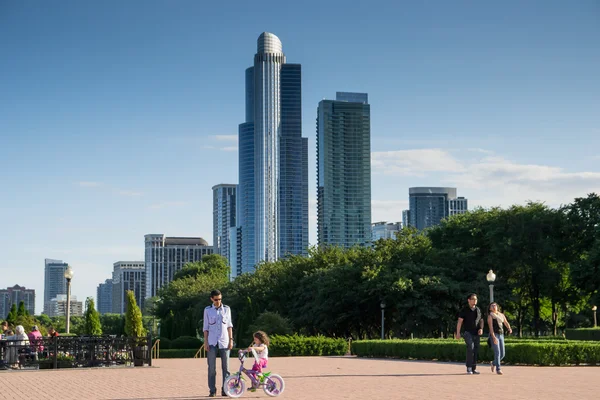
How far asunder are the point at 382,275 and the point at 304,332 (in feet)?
29.4

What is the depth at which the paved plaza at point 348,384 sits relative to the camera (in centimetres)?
1534

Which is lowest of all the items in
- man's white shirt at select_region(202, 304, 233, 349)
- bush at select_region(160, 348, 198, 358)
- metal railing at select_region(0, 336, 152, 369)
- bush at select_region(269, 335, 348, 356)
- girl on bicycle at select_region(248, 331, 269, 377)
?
bush at select_region(160, 348, 198, 358)

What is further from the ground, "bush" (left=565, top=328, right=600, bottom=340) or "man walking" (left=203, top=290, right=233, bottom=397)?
"man walking" (left=203, top=290, right=233, bottom=397)

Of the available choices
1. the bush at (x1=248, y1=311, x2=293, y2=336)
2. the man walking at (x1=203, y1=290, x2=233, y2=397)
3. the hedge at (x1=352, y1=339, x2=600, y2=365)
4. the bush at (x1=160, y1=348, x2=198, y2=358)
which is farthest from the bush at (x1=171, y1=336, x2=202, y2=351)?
the man walking at (x1=203, y1=290, x2=233, y2=397)

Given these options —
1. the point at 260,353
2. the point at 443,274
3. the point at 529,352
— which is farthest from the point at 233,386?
the point at 443,274

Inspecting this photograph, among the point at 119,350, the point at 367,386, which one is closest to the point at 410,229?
the point at 119,350

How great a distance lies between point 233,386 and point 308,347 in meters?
22.4

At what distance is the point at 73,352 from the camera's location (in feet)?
88.9

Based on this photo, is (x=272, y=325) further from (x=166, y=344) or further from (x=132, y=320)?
(x=166, y=344)

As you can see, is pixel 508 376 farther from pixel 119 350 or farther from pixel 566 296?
pixel 566 296

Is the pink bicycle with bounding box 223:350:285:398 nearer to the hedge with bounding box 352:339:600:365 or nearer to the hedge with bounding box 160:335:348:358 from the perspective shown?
the hedge with bounding box 352:339:600:365

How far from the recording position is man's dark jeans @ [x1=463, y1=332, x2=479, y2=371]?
20442mm

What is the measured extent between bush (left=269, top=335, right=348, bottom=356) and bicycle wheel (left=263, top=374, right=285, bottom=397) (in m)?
22.1

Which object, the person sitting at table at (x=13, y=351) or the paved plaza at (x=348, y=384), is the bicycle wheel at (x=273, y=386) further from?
Answer: the person sitting at table at (x=13, y=351)
